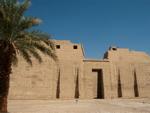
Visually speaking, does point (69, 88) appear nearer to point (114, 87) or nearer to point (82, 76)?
point (82, 76)

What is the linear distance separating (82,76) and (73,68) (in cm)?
180

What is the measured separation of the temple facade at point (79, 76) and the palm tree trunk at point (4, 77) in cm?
1672

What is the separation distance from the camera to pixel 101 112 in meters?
13.2

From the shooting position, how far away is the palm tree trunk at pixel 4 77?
11930mm

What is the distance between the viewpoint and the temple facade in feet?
94.8

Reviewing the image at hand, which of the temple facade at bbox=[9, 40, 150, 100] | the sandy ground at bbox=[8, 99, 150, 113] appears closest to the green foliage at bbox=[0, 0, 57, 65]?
the sandy ground at bbox=[8, 99, 150, 113]

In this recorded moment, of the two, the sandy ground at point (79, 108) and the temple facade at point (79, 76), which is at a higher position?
the temple facade at point (79, 76)

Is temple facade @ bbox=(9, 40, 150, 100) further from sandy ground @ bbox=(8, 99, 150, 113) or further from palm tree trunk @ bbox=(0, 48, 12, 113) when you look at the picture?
palm tree trunk @ bbox=(0, 48, 12, 113)

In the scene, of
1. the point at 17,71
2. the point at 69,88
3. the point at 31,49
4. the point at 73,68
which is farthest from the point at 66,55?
the point at 31,49

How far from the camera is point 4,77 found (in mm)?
12094

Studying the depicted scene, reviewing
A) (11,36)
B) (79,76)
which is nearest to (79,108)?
(11,36)

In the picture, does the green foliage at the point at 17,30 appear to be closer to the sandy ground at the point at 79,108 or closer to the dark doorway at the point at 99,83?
the sandy ground at the point at 79,108

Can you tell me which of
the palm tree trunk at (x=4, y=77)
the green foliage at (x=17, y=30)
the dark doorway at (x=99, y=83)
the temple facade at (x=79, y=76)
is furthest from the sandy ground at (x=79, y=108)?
the dark doorway at (x=99, y=83)

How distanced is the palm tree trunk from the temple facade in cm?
1672
